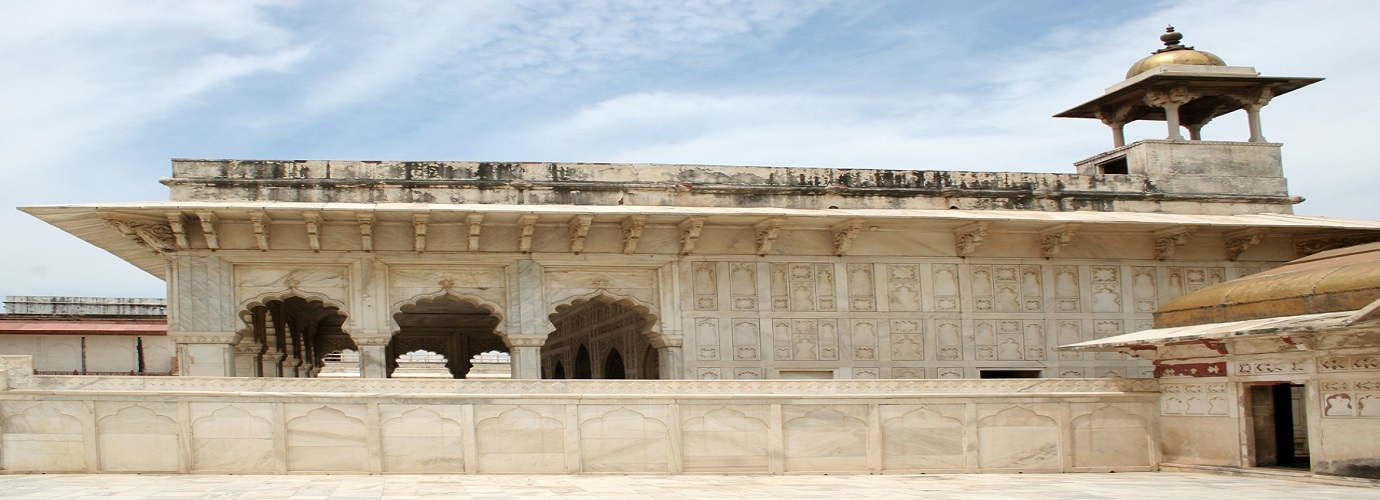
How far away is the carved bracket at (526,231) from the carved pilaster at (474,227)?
1.55 feet

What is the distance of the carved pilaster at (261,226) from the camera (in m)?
16.2

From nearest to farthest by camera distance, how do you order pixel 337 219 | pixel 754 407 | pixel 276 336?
1. pixel 754 407
2. pixel 337 219
3. pixel 276 336

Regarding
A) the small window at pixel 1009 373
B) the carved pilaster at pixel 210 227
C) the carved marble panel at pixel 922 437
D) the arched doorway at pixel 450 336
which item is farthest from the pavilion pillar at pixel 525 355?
the arched doorway at pixel 450 336

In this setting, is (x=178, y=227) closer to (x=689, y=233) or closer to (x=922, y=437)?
(x=689, y=233)

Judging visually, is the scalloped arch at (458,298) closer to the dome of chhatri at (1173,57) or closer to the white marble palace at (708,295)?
the white marble palace at (708,295)

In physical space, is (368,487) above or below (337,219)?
below

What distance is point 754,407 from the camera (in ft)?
48.2

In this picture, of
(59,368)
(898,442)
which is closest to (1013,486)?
(898,442)

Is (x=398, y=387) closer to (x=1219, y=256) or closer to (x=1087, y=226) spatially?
(x=1087, y=226)

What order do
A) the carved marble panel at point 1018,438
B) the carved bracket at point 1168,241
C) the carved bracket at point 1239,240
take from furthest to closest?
the carved bracket at point 1239,240, the carved bracket at point 1168,241, the carved marble panel at point 1018,438

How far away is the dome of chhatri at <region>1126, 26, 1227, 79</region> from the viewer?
20.3 metres

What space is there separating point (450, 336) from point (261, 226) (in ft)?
32.2

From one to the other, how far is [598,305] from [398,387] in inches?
327

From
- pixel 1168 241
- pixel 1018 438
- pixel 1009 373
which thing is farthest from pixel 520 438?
pixel 1168 241
